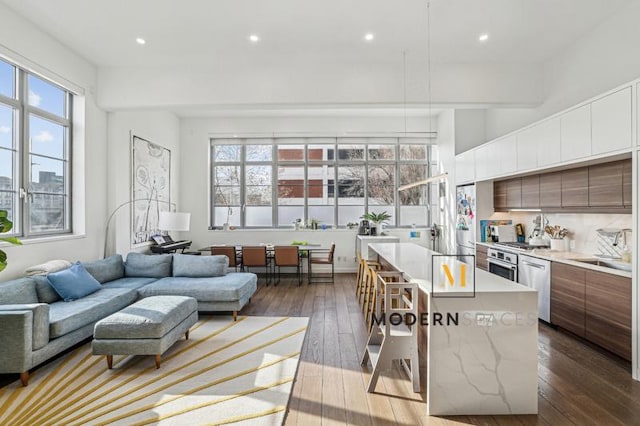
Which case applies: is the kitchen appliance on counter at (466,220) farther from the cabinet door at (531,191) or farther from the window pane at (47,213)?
the window pane at (47,213)

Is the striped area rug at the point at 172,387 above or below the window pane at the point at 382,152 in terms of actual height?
below

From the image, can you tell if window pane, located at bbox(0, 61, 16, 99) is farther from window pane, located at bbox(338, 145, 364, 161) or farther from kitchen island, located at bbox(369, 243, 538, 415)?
window pane, located at bbox(338, 145, 364, 161)

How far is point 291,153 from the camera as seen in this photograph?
7.83m

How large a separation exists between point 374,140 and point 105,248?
556 cm

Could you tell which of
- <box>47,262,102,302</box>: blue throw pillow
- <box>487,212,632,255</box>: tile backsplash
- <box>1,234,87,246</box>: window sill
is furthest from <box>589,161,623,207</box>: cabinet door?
<box>1,234,87,246</box>: window sill

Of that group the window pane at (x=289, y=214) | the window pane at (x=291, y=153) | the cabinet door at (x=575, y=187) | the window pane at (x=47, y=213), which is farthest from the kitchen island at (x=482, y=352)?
the window pane at (x=291, y=153)

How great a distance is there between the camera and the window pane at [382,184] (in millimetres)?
7855

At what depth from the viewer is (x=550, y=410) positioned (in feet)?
7.83

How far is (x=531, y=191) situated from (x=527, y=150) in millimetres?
692

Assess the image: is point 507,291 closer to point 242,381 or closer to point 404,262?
point 404,262

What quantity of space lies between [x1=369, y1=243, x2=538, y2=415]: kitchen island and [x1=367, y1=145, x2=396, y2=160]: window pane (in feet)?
18.9

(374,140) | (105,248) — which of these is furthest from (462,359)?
(374,140)

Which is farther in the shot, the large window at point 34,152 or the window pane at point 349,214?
the window pane at point 349,214

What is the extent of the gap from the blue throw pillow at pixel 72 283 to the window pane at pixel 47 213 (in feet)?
2.50
